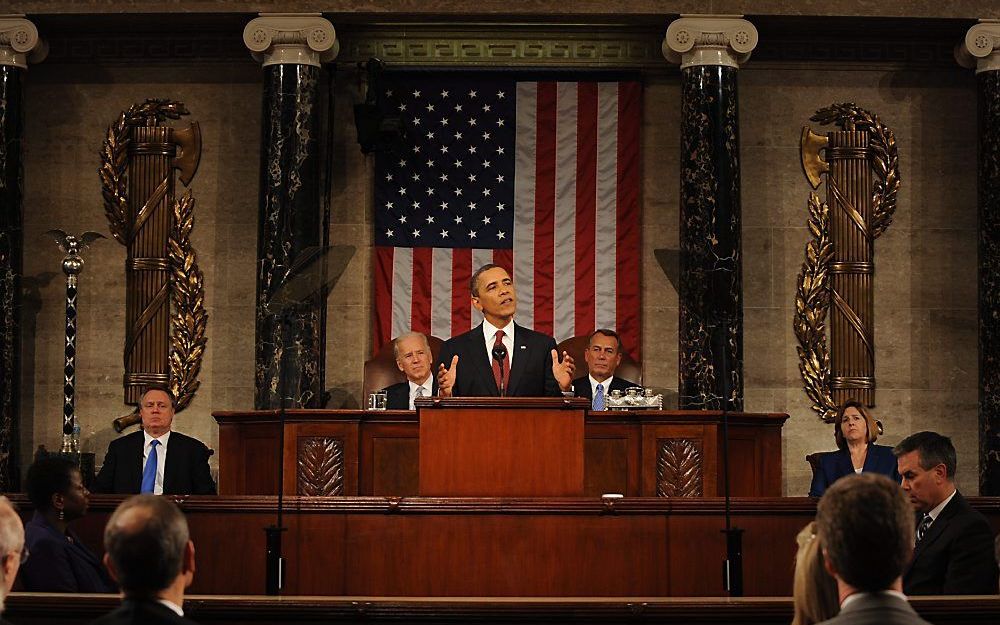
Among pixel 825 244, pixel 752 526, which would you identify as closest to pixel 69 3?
pixel 825 244

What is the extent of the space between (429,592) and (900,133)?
8.39 metres

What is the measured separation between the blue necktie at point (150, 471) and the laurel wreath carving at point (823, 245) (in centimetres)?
665

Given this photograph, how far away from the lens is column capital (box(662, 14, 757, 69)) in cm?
1347

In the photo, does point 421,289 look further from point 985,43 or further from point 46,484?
point 46,484

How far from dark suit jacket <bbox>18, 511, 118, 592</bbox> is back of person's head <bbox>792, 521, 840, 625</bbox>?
408 centimetres

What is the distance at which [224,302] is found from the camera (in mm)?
14586

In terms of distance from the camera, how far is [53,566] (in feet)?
22.1

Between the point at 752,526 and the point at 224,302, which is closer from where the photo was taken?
the point at 752,526

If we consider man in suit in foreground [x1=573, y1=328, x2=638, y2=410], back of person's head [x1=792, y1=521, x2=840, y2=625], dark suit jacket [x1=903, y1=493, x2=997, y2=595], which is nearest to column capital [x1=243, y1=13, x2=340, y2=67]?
man in suit in foreground [x1=573, y1=328, x2=638, y2=410]

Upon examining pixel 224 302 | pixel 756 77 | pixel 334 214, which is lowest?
pixel 224 302

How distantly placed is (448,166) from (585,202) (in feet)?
4.66

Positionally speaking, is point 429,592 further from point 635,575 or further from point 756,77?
point 756,77

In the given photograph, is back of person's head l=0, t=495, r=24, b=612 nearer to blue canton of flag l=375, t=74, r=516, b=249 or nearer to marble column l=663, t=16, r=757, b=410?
marble column l=663, t=16, r=757, b=410

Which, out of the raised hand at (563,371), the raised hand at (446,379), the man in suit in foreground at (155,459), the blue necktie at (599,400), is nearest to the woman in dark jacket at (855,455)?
the raised hand at (563,371)
